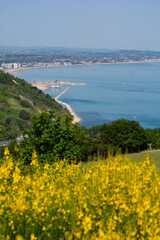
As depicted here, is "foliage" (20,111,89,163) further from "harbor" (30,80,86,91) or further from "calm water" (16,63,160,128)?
"harbor" (30,80,86,91)

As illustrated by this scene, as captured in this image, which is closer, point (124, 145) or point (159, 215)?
point (159, 215)

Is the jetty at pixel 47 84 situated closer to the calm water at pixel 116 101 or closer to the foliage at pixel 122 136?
the calm water at pixel 116 101

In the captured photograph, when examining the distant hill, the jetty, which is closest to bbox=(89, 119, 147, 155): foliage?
the distant hill

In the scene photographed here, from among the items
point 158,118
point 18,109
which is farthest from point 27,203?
point 158,118

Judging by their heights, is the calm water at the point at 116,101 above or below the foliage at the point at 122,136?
below

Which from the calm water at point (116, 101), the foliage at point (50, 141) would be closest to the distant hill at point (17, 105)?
the calm water at point (116, 101)

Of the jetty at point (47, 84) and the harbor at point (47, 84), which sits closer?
the harbor at point (47, 84)

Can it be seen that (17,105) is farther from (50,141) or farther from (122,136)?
(50,141)

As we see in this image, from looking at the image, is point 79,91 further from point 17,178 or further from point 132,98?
point 17,178

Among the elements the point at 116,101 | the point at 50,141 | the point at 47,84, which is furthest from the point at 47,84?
the point at 50,141
